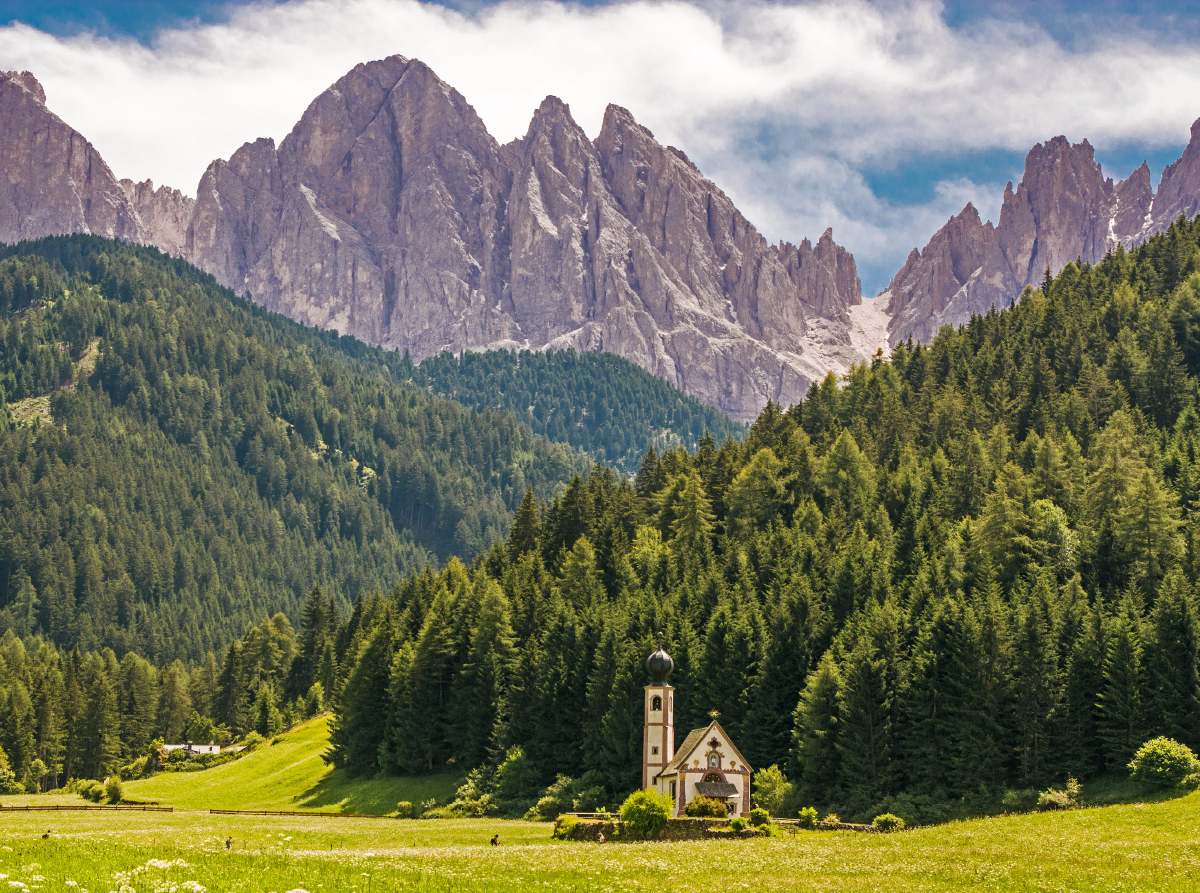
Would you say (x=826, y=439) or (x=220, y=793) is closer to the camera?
(x=220, y=793)

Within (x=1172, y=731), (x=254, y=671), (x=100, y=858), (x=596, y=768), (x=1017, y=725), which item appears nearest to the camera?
(x=100, y=858)

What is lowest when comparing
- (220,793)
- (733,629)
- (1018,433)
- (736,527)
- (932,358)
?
(220,793)

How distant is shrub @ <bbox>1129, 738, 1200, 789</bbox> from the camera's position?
64.3 m

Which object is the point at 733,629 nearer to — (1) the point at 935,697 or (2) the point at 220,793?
(1) the point at 935,697

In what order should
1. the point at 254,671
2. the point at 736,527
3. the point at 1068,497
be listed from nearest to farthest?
the point at 1068,497 < the point at 736,527 < the point at 254,671

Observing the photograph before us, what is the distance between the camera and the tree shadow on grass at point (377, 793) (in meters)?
96.2

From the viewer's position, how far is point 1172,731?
71.0 meters

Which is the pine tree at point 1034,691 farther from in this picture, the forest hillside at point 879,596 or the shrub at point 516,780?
the shrub at point 516,780

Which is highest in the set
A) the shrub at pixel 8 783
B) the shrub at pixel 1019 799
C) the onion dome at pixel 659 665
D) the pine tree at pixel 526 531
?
the pine tree at pixel 526 531

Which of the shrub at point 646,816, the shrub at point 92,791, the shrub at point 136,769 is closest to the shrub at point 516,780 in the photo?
the shrub at point 646,816

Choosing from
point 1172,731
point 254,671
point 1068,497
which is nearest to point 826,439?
point 1068,497

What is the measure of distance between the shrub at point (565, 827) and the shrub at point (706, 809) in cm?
628

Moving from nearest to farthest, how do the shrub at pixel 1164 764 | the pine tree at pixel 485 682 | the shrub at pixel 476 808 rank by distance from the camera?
the shrub at pixel 1164 764, the shrub at pixel 476 808, the pine tree at pixel 485 682

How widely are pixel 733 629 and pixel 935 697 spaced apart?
16.6 m
